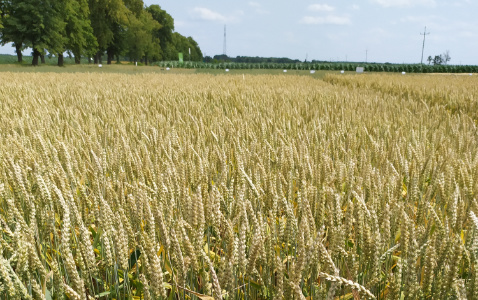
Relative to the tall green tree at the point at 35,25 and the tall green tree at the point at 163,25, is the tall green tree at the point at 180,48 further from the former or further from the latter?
the tall green tree at the point at 35,25

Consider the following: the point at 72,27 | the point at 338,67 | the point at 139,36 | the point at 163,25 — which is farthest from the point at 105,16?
the point at 338,67

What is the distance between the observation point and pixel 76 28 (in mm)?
37625

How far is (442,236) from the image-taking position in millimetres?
961

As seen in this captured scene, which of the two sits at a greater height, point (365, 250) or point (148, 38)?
point (148, 38)

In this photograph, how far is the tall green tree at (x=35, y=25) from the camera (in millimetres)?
33344

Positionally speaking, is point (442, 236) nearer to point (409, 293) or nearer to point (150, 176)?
point (409, 293)

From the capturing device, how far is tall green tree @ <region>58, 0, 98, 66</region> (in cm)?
3631

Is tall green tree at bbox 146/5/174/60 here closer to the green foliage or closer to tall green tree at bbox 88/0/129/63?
tall green tree at bbox 88/0/129/63

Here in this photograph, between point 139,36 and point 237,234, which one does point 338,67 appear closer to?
point 139,36

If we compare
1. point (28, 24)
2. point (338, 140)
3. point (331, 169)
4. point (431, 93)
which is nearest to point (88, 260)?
point (331, 169)

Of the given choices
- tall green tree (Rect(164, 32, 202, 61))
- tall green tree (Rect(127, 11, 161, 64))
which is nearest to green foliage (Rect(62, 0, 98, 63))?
tall green tree (Rect(127, 11, 161, 64))

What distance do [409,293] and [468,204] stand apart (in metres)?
0.76

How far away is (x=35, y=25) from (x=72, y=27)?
4891mm

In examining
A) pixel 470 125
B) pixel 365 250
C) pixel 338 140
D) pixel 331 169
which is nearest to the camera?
pixel 365 250
